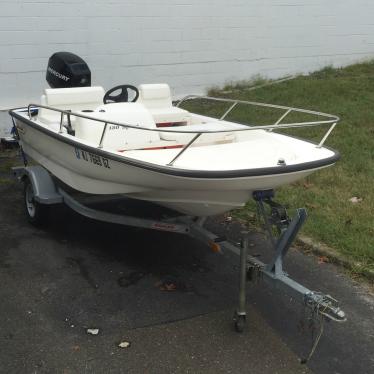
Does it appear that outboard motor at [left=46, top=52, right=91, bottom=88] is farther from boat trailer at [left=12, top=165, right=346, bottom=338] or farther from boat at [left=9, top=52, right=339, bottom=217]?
boat trailer at [left=12, top=165, right=346, bottom=338]

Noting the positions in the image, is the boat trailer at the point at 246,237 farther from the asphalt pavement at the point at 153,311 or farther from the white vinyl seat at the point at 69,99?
the white vinyl seat at the point at 69,99

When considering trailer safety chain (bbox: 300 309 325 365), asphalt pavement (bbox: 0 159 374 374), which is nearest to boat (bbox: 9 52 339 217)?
asphalt pavement (bbox: 0 159 374 374)

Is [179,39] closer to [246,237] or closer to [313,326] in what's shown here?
[246,237]

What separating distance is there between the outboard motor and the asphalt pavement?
66.2 inches

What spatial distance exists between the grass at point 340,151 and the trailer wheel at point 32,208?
5.96 feet

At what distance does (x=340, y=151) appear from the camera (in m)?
6.82

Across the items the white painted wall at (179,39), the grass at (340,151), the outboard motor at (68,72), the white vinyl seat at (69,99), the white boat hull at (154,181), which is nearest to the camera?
the white boat hull at (154,181)

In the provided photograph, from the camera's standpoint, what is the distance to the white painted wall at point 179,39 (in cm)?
807

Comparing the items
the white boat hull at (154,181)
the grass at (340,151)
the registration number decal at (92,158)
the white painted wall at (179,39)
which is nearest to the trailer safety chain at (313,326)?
the white boat hull at (154,181)

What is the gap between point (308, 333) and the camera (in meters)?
3.31

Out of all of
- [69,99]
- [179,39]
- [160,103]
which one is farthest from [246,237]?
[179,39]

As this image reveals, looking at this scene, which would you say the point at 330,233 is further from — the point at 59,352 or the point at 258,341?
the point at 59,352

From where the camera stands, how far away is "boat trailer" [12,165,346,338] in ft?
9.78

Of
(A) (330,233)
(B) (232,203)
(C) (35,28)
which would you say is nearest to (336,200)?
(A) (330,233)
